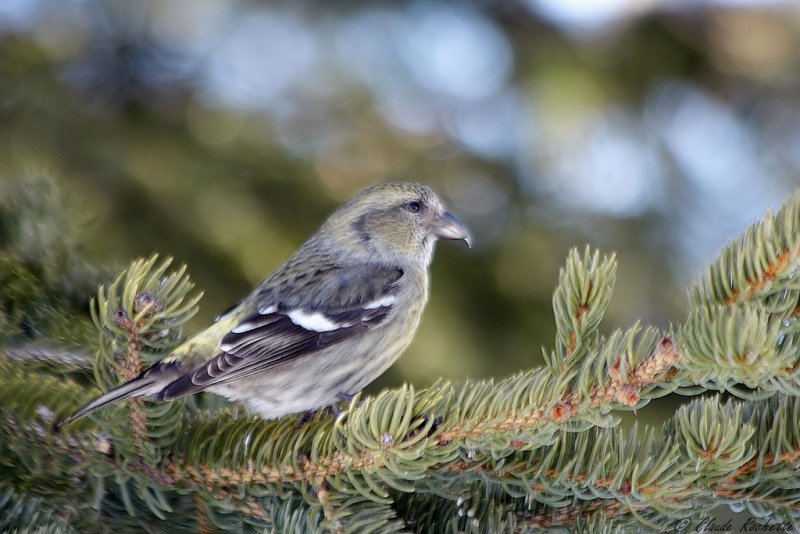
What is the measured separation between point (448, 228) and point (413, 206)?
0.74 feet

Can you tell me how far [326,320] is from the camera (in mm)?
3260

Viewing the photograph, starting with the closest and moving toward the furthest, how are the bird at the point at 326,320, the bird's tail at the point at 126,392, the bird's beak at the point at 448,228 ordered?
the bird's tail at the point at 126,392 → the bird at the point at 326,320 → the bird's beak at the point at 448,228

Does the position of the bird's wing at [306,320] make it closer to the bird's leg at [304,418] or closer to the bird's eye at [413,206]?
the bird's leg at [304,418]

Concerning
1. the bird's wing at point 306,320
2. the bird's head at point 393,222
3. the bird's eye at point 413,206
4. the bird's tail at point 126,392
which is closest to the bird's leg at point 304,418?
the bird's wing at point 306,320

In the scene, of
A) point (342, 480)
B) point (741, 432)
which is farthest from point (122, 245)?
point (741, 432)

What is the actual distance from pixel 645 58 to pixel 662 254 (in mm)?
1200

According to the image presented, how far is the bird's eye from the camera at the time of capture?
3.97 meters

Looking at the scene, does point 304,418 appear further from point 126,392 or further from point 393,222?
point 393,222

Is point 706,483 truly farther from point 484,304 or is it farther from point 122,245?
point 122,245

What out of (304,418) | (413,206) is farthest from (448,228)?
(304,418)

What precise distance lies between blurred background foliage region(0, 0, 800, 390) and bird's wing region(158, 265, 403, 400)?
25.7 inches

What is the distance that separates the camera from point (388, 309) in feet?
11.0

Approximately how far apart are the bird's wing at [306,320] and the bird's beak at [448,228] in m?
0.35

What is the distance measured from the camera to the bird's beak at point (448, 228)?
3830 mm
